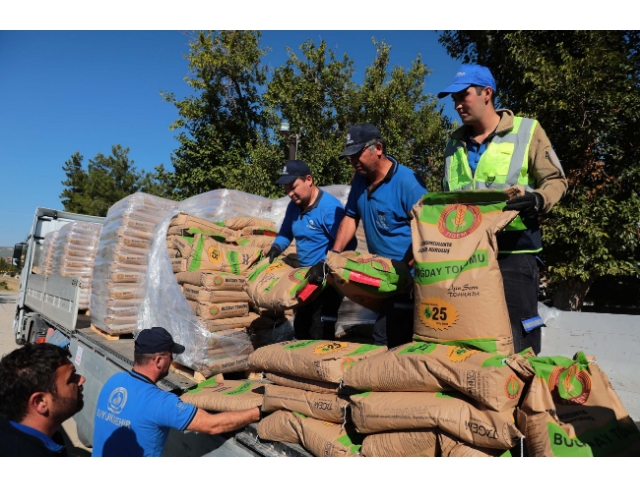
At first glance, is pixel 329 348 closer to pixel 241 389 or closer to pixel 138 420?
pixel 241 389

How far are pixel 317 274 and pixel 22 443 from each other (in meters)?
1.49

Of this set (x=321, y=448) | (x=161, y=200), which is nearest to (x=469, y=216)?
(x=321, y=448)

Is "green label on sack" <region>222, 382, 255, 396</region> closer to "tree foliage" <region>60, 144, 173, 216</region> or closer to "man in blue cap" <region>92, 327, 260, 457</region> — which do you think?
"man in blue cap" <region>92, 327, 260, 457</region>

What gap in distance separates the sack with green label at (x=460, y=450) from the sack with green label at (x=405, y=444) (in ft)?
0.13

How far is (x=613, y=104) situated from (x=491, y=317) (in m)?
5.13

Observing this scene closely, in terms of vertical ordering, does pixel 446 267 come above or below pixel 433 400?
above

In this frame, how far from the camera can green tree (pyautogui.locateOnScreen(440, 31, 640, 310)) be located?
5.76 meters

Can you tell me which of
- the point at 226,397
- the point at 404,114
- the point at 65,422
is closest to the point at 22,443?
the point at 226,397

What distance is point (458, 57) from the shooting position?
28.0ft

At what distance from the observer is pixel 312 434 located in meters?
2.05

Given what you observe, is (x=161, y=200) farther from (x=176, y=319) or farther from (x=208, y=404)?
(x=208, y=404)

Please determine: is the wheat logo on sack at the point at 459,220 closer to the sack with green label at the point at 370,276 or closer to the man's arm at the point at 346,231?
the sack with green label at the point at 370,276

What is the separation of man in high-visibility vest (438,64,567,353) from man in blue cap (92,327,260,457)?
1392 millimetres

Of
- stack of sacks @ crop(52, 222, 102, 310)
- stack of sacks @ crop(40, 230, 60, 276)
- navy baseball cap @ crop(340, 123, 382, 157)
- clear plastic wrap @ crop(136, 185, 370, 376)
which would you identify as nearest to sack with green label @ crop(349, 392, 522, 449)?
navy baseball cap @ crop(340, 123, 382, 157)
